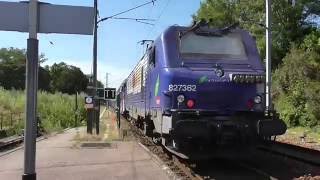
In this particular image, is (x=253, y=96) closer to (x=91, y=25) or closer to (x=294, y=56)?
(x=91, y=25)

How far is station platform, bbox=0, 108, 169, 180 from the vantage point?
40.6ft

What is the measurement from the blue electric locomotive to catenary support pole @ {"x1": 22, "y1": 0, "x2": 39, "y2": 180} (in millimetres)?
5267

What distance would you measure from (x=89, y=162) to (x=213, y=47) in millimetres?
4274

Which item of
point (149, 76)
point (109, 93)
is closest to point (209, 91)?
point (149, 76)

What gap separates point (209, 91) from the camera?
1298 centimetres

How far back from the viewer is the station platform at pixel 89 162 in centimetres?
1238

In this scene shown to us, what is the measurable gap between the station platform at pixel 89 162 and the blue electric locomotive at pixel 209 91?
1.05 meters

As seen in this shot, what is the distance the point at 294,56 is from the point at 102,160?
18454 millimetres

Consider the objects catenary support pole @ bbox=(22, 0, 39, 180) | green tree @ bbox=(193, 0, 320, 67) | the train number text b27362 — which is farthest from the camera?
green tree @ bbox=(193, 0, 320, 67)

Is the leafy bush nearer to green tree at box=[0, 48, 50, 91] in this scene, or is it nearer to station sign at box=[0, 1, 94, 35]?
station sign at box=[0, 1, 94, 35]

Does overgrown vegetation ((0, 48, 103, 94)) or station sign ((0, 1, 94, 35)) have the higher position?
overgrown vegetation ((0, 48, 103, 94))

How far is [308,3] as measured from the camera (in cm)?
4100

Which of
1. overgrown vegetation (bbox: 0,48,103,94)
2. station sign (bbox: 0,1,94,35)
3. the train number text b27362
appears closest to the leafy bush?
the train number text b27362

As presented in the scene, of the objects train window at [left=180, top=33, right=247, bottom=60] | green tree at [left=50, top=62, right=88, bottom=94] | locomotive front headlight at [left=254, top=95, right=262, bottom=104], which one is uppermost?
green tree at [left=50, top=62, right=88, bottom=94]
